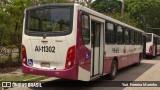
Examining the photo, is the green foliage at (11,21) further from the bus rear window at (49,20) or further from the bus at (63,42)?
the bus at (63,42)

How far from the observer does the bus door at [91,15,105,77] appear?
1067cm

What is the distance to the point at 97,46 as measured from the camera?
36.7 feet

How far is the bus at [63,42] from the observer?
9.25 m

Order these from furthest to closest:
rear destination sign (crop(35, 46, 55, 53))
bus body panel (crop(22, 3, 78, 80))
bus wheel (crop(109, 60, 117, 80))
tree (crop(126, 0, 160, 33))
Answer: tree (crop(126, 0, 160, 33)) < bus wheel (crop(109, 60, 117, 80)) < rear destination sign (crop(35, 46, 55, 53)) < bus body panel (crop(22, 3, 78, 80))

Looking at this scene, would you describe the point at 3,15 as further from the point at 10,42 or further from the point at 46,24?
the point at 46,24

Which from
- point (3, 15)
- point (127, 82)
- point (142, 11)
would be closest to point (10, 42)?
point (3, 15)

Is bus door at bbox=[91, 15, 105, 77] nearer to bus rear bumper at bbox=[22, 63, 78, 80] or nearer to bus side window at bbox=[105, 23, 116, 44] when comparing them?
bus side window at bbox=[105, 23, 116, 44]

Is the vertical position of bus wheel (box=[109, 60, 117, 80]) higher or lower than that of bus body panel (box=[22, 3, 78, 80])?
lower

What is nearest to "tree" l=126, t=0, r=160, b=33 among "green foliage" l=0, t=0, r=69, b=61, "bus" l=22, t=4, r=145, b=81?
"green foliage" l=0, t=0, r=69, b=61

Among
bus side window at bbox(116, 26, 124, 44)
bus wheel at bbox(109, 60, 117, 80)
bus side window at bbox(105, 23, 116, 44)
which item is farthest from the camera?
bus side window at bbox(116, 26, 124, 44)

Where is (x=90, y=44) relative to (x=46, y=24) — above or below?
below

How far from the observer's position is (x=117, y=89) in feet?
35.5

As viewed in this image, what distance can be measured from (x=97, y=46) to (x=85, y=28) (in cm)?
150

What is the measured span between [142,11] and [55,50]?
47.9 meters
